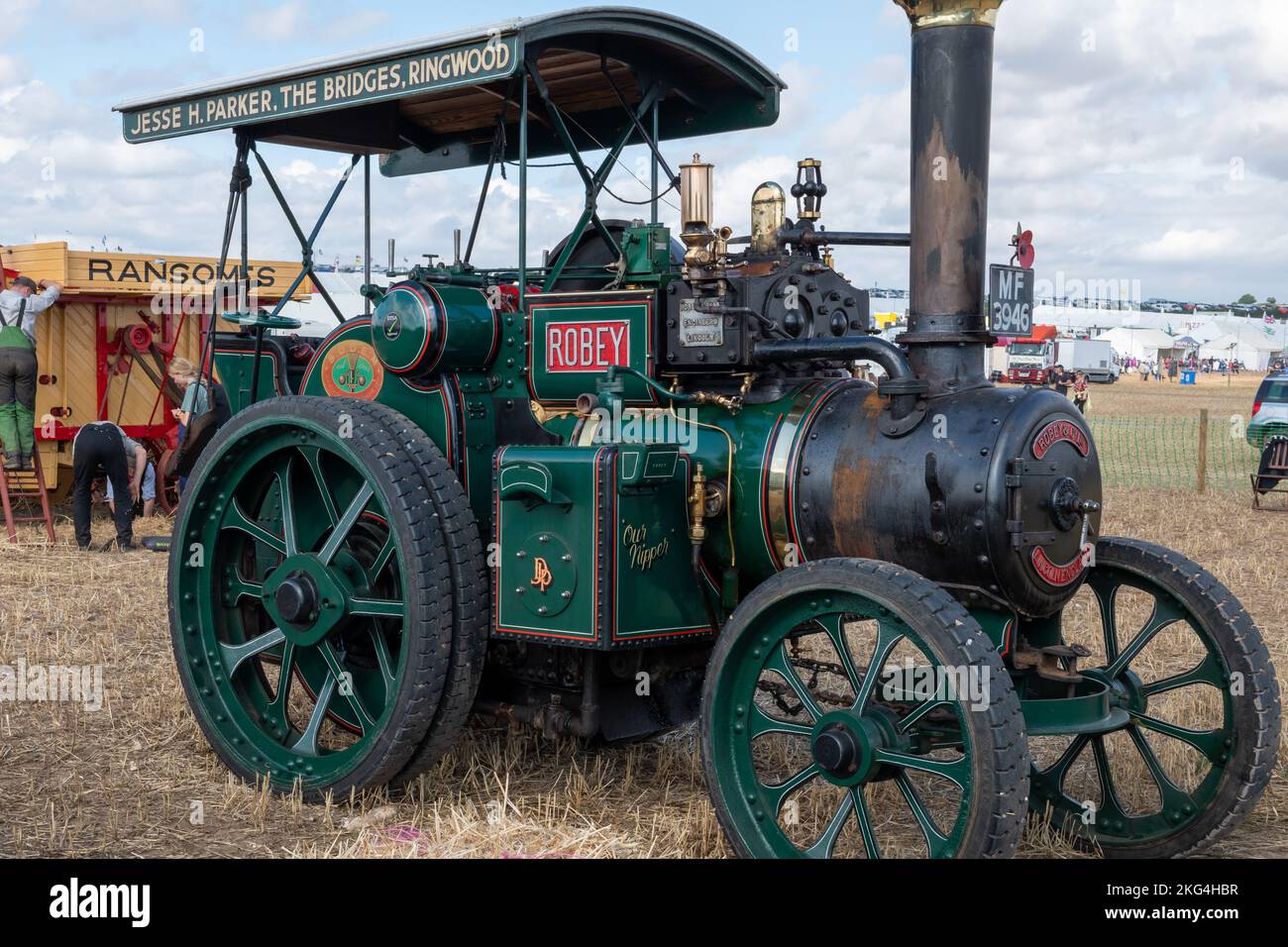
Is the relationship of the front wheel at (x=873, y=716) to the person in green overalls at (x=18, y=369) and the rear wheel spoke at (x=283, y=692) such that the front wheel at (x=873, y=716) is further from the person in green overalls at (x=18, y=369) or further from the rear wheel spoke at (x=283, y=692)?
the person in green overalls at (x=18, y=369)

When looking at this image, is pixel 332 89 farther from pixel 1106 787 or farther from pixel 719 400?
pixel 1106 787

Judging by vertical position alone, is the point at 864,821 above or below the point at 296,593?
below

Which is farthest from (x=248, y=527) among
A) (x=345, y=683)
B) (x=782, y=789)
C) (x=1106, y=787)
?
(x=1106, y=787)

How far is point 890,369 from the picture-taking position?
3.74 metres

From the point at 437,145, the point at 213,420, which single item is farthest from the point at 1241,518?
the point at 213,420

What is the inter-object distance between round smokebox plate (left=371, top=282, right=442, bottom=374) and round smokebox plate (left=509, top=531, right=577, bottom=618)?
810mm

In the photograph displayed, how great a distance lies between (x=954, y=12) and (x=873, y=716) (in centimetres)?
190

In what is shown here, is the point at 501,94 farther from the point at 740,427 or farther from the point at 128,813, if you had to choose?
the point at 128,813

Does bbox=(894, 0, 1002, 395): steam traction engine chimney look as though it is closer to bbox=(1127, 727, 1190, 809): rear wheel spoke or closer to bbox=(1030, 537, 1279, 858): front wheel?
bbox=(1030, 537, 1279, 858): front wheel

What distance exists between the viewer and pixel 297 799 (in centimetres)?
438

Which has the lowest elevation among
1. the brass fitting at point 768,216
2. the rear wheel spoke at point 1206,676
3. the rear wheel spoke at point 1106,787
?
the rear wheel spoke at point 1106,787

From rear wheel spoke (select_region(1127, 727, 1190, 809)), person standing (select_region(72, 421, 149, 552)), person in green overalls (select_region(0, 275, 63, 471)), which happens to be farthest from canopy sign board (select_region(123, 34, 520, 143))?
person in green overalls (select_region(0, 275, 63, 471))

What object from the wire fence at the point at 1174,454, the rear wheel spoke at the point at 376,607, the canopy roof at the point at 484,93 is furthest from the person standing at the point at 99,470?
the wire fence at the point at 1174,454

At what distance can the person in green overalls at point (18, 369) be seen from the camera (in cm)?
1032
